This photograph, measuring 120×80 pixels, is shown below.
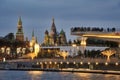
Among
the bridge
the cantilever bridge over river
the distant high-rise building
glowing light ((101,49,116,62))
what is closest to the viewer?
the bridge

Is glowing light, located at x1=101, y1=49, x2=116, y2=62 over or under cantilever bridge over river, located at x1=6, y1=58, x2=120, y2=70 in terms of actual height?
over

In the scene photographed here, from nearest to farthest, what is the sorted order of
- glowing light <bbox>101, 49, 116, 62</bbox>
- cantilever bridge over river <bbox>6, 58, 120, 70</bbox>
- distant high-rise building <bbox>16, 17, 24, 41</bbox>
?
cantilever bridge over river <bbox>6, 58, 120, 70</bbox>, glowing light <bbox>101, 49, 116, 62</bbox>, distant high-rise building <bbox>16, 17, 24, 41</bbox>

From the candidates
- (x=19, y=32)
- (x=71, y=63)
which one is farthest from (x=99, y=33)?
(x=19, y=32)

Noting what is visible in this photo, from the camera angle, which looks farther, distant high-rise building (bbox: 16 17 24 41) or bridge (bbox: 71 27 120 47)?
distant high-rise building (bbox: 16 17 24 41)

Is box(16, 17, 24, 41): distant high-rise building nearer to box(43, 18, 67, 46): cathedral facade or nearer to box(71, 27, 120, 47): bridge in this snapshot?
box(43, 18, 67, 46): cathedral facade

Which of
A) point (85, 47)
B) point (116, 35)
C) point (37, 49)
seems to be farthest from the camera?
point (37, 49)

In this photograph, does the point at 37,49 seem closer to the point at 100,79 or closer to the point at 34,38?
the point at 34,38

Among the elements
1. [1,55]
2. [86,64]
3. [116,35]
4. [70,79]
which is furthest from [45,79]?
[1,55]

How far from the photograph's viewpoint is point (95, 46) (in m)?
118

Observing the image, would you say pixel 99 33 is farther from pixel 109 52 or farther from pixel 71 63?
pixel 71 63

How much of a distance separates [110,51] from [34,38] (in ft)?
275

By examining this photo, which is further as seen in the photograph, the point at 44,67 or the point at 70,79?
the point at 44,67

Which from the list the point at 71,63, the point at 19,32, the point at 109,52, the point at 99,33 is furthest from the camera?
the point at 19,32

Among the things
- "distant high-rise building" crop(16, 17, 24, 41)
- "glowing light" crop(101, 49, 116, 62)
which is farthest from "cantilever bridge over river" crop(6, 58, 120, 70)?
"distant high-rise building" crop(16, 17, 24, 41)
